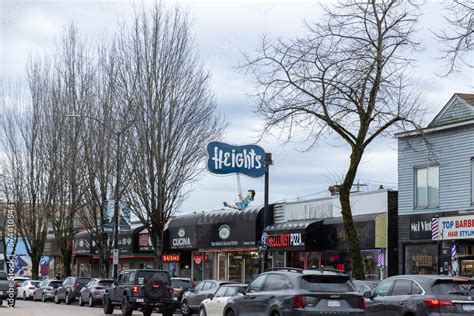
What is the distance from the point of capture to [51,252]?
66.8 m

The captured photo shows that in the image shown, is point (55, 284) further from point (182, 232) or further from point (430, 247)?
point (430, 247)

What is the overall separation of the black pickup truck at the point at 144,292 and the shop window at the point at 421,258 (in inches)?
381

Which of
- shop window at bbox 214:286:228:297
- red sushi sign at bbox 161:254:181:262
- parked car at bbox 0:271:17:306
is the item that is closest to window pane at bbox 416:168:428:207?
shop window at bbox 214:286:228:297

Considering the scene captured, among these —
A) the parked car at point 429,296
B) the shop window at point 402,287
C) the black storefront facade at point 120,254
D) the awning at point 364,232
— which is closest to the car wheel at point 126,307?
the awning at point 364,232

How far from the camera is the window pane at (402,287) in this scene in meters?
19.7

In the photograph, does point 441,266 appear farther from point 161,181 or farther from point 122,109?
point 122,109

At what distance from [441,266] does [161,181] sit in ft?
47.8

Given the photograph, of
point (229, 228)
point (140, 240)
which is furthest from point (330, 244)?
point (140, 240)

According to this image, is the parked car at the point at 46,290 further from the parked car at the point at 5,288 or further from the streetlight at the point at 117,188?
the parked car at the point at 5,288

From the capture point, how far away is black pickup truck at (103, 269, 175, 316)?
29219 millimetres

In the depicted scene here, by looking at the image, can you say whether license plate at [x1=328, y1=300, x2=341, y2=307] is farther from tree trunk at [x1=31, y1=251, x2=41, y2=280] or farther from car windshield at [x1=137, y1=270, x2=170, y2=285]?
tree trunk at [x1=31, y1=251, x2=41, y2=280]

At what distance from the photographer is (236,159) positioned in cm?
3425

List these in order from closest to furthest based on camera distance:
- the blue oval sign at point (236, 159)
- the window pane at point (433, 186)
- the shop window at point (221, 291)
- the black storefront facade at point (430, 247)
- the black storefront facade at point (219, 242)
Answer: the shop window at point (221, 291), the black storefront facade at point (430, 247), the window pane at point (433, 186), the blue oval sign at point (236, 159), the black storefront facade at point (219, 242)

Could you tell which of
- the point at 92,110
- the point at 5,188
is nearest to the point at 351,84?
the point at 92,110
